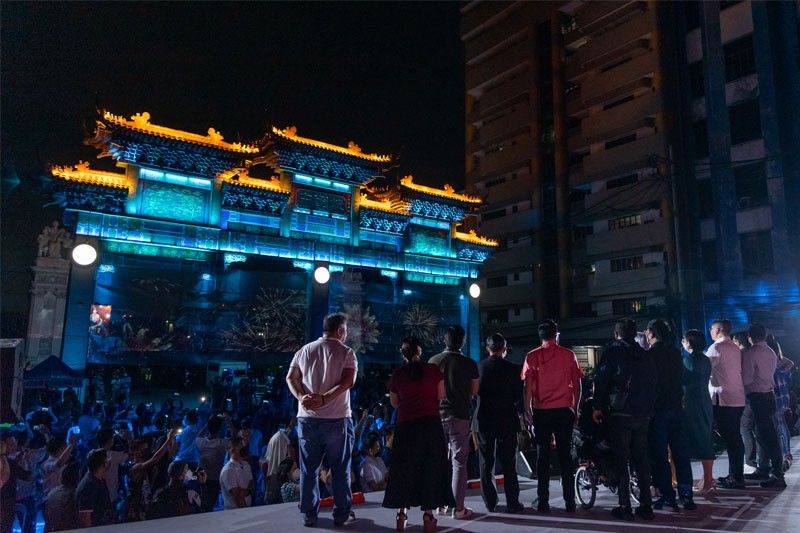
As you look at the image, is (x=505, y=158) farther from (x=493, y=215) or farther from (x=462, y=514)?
(x=462, y=514)

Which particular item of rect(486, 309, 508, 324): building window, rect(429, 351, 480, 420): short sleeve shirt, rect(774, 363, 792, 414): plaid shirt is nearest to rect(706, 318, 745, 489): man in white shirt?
rect(774, 363, 792, 414): plaid shirt

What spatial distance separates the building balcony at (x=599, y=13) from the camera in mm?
32531

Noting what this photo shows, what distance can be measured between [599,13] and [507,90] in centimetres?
857

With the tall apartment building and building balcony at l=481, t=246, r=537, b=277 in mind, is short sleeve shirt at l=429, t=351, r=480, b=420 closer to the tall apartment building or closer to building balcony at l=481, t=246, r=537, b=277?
the tall apartment building

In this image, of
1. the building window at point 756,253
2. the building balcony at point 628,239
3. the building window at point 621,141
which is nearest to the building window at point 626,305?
Result: the building balcony at point 628,239

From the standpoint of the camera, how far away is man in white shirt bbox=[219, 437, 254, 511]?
18.8ft

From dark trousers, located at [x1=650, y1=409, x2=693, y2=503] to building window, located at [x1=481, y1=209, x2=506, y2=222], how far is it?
35.9 metres

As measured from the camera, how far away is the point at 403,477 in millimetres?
4465

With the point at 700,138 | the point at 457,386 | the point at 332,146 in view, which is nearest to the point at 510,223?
the point at 700,138

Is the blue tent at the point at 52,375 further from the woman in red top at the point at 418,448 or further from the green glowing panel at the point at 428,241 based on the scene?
the green glowing panel at the point at 428,241

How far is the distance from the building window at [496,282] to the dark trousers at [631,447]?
34.4 metres

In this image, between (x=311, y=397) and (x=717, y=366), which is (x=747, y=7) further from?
(x=311, y=397)

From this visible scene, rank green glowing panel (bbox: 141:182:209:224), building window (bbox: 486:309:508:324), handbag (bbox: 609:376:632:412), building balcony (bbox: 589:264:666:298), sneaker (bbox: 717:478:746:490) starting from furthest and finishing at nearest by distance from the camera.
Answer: building window (bbox: 486:309:508:324) < building balcony (bbox: 589:264:666:298) < green glowing panel (bbox: 141:182:209:224) < sneaker (bbox: 717:478:746:490) < handbag (bbox: 609:376:632:412)

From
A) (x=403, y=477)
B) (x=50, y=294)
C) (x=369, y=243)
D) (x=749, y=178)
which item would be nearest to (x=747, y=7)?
(x=749, y=178)
